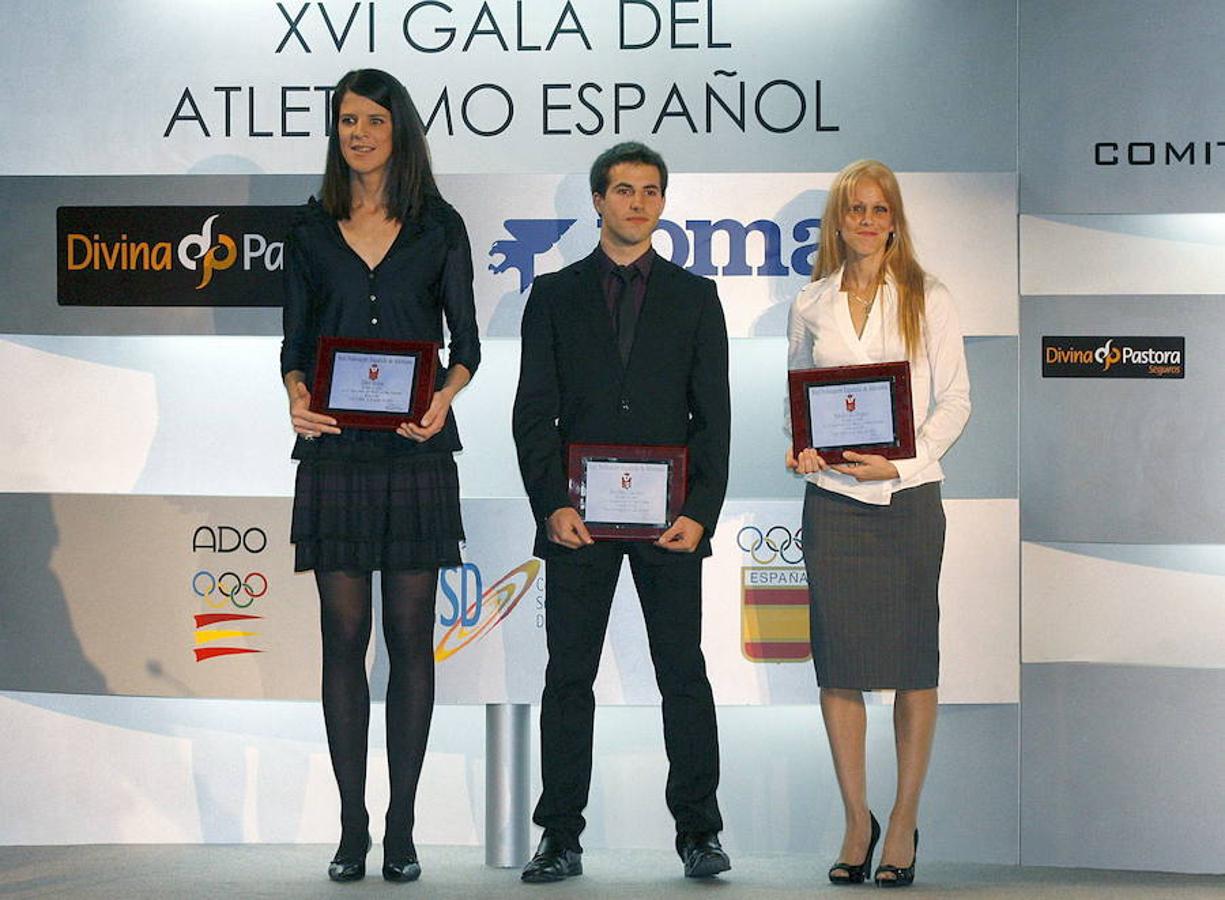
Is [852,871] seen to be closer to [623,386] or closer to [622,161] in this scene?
[623,386]

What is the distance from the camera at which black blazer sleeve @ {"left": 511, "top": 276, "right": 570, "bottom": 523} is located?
3.76 m

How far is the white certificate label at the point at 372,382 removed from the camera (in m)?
3.71

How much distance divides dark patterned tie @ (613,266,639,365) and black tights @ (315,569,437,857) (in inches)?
28.3

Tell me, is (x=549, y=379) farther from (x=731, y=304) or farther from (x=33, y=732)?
(x=33, y=732)

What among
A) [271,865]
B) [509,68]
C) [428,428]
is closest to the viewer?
[428,428]

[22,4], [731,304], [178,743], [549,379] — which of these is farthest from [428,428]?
[22,4]

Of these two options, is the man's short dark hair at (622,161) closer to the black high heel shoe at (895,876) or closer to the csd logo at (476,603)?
the csd logo at (476,603)

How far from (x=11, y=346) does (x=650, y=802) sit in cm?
224

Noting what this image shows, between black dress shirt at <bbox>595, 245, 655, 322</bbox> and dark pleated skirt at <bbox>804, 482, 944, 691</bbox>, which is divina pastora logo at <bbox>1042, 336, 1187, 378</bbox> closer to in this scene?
dark pleated skirt at <bbox>804, 482, 944, 691</bbox>

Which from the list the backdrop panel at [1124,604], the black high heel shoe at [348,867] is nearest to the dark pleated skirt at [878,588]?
the backdrop panel at [1124,604]

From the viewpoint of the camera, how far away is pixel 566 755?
3.81 metres

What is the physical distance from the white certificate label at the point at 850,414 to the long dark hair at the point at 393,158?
42.1 inches

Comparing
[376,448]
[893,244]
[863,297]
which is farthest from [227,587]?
[893,244]

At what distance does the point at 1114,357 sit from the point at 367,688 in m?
2.18
